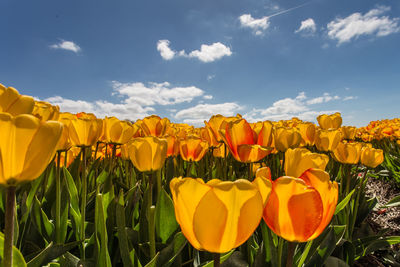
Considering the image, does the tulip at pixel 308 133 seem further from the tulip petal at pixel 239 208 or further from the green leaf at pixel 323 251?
the tulip petal at pixel 239 208

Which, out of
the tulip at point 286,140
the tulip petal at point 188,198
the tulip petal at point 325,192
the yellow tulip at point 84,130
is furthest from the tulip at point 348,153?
the tulip petal at point 188,198

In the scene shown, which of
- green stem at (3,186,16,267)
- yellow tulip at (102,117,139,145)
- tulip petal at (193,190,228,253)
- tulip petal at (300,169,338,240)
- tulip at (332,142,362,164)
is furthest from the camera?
tulip at (332,142,362,164)

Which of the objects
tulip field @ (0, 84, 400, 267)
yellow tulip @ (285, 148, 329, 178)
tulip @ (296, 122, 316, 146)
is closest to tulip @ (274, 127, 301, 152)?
tulip field @ (0, 84, 400, 267)

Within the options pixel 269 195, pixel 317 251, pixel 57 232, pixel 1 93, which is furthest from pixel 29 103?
pixel 317 251

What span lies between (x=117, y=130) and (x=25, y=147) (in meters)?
1.51

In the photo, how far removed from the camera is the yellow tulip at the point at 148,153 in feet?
4.42

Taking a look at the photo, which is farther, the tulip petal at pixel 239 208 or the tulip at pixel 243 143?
the tulip at pixel 243 143

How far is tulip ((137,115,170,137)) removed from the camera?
2.32 metres

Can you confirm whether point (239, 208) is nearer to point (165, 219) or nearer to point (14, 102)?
point (14, 102)

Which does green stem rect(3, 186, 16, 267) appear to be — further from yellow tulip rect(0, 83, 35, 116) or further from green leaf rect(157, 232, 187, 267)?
green leaf rect(157, 232, 187, 267)

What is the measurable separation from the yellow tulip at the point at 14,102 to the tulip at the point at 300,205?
74 cm

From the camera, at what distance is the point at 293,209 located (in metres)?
0.75

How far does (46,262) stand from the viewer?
125cm

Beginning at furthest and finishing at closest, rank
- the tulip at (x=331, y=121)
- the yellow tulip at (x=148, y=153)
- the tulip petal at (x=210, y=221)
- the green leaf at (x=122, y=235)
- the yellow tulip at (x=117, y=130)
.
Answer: the tulip at (x=331, y=121)
the yellow tulip at (x=117, y=130)
the yellow tulip at (x=148, y=153)
the green leaf at (x=122, y=235)
the tulip petal at (x=210, y=221)
